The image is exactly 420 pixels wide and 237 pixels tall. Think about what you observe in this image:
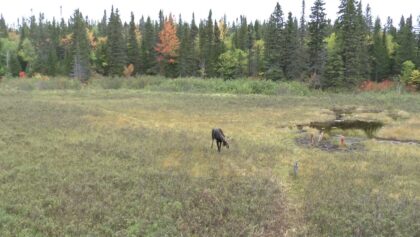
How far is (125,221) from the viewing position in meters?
15.2

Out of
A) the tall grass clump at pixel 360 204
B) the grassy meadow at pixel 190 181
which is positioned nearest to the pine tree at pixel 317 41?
the grassy meadow at pixel 190 181

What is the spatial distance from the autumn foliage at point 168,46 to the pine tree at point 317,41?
30.2 metres

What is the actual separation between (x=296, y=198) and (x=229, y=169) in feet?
13.4

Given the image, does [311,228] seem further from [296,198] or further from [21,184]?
[21,184]

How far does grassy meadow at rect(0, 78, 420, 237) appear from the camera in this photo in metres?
15.4

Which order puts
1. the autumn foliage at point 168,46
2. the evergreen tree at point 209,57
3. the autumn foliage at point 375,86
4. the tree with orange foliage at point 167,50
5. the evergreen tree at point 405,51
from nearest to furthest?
the autumn foliage at point 375,86, the evergreen tree at point 405,51, the evergreen tree at point 209,57, the autumn foliage at point 168,46, the tree with orange foliage at point 167,50

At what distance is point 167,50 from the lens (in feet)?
313

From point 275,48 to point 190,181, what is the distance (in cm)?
6625

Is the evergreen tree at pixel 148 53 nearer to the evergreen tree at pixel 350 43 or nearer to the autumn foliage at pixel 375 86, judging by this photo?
the evergreen tree at pixel 350 43

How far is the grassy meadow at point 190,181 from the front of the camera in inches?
607

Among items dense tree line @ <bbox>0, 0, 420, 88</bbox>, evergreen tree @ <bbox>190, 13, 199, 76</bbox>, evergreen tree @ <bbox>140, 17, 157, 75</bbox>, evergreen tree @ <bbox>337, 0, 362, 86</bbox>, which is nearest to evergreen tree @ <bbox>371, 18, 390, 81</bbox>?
dense tree line @ <bbox>0, 0, 420, 88</bbox>

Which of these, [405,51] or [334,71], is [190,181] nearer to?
[334,71]

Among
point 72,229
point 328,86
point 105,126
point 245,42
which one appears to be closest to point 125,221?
point 72,229

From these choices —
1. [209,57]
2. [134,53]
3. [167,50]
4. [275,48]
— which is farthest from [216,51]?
[134,53]
